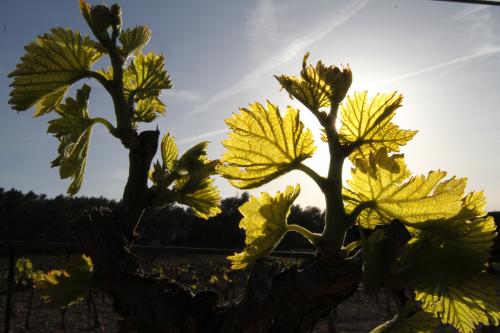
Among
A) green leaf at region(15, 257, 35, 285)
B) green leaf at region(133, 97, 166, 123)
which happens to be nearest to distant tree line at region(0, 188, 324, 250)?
green leaf at region(15, 257, 35, 285)

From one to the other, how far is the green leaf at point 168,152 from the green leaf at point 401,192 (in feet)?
2.06

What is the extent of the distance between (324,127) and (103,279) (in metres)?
0.59

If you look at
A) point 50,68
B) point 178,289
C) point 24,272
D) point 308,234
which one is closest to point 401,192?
point 308,234

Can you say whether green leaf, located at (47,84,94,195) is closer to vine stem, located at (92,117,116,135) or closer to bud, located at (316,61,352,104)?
vine stem, located at (92,117,116,135)

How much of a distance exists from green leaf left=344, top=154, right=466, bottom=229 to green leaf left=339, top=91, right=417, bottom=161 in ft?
0.16

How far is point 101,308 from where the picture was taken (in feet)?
66.7

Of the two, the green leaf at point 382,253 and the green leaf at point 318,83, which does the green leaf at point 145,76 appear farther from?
the green leaf at point 382,253

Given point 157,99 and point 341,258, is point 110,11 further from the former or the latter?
point 341,258

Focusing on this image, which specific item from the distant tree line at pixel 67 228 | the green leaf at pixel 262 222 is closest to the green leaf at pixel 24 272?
the green leaf at pixel 262 222

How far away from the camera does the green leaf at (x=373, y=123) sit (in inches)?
26.7

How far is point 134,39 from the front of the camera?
118cm

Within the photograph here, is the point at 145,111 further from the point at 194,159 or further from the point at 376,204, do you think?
the point at 376,204

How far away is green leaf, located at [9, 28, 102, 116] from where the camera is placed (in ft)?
3.29

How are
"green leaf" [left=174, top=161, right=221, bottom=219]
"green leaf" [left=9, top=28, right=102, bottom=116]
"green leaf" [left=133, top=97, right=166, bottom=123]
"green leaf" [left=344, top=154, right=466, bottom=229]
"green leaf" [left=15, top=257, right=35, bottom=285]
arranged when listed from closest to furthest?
"green leaf" [left=344, top=154, right=466, bottom=229] < "green leaf" [left=9, top=28, right=102, bottom=116] < "green leaf" [left=174, top=161, right=221, bottom=219] < "green leaf" [left=133, top=97, right=166, bottom=123] < "green leaf" [left=15, top=257, right=35, bottom=285]
